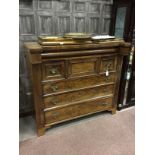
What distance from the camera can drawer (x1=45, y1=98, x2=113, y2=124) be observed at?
1.77 m

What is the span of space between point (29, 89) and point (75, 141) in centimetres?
90

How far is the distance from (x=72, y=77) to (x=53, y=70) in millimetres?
238

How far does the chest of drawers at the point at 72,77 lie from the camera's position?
5.03 ft

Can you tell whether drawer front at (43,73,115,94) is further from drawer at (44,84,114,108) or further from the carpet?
the carpet

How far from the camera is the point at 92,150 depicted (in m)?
1.63

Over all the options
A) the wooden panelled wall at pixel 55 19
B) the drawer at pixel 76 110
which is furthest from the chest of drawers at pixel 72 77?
the wooden panelled wall at pixel 55 19

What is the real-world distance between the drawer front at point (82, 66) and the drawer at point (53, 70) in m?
0.10

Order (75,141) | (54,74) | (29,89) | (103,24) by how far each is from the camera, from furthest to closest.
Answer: (103,24), (29,89), (75,141), (54,74)

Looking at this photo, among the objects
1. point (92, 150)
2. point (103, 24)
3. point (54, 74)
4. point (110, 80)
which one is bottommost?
point (92, 150)

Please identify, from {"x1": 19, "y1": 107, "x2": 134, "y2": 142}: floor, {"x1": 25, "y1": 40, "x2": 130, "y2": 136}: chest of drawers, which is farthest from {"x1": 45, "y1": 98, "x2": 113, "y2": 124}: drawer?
{"x1": 19, "y1": 107, "x2": 134, "y2": 142}: floor

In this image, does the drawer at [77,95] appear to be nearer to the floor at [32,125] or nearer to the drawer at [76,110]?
the drawer at [76,110]
